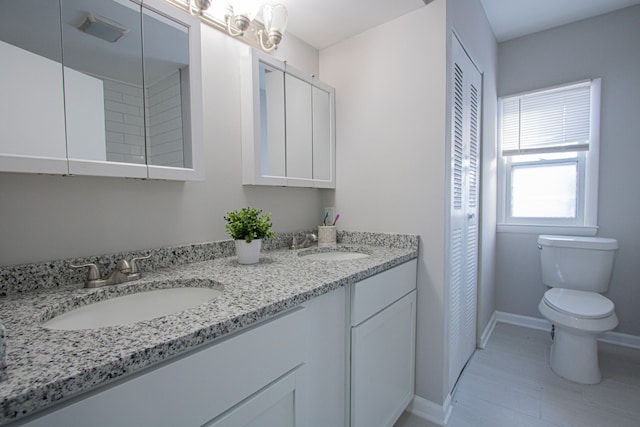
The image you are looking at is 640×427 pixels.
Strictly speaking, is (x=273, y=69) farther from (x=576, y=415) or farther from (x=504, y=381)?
(x=576, y=415)

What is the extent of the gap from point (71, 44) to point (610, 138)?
3109 mm

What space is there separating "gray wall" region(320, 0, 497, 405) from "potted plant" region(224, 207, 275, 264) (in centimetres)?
71

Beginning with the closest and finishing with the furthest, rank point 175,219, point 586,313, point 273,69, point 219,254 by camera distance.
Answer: point 175,219, point 219,254, point 273,69, point 586,313

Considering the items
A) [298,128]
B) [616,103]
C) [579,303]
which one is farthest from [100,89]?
[616,103]

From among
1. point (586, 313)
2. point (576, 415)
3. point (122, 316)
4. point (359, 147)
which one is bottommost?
point (576, 415)

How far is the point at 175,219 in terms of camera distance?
1.15 metres

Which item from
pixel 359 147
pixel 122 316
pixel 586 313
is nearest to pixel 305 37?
pixel 359 147

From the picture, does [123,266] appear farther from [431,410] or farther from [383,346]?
[431,410]

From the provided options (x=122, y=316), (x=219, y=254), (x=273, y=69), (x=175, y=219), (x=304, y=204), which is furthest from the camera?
(x=304, y=204)

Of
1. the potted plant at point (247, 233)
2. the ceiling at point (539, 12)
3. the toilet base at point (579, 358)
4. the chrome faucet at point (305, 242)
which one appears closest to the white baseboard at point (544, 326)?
the toilet base at point (579, 358)

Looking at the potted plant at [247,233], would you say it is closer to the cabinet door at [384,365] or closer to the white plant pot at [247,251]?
the white plant pot at [247,251]

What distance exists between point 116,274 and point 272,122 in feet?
3.10

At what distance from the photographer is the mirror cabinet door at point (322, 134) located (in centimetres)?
170

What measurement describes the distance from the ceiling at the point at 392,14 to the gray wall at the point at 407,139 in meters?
0.06
